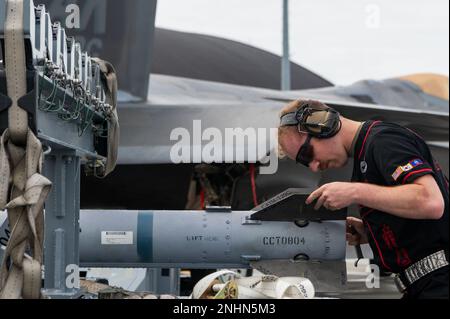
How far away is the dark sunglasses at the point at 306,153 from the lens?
2.71 m

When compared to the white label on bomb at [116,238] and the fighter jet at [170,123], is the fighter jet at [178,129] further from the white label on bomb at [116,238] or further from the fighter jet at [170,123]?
the white label on bomb at [116,238]

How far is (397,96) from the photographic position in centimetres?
1512

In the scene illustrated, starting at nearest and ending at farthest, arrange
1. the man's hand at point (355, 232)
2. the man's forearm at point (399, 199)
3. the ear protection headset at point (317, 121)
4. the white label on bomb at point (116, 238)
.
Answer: the man's forearm at point (399, 199) < the ear protection headset at point (317, 121) < the man's hand at point (355, 232) < the white label on bomb at point (116, 238)

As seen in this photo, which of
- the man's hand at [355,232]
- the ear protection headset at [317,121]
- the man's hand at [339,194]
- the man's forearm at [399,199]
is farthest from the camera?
the man's hand at [355,232]

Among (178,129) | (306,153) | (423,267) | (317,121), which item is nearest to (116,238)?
(306,153)

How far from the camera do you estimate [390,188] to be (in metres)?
2.30

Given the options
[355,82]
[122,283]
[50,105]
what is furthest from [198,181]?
[50,105]

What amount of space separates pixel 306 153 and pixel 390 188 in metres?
0.52

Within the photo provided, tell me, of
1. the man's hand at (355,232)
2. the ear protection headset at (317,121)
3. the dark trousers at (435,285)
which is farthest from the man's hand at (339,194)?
the man's hand at (355,232)

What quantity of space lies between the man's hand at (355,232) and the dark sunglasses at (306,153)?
72 cm

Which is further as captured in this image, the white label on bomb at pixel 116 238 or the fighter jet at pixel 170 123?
the fighter jet at pixel 170 123
